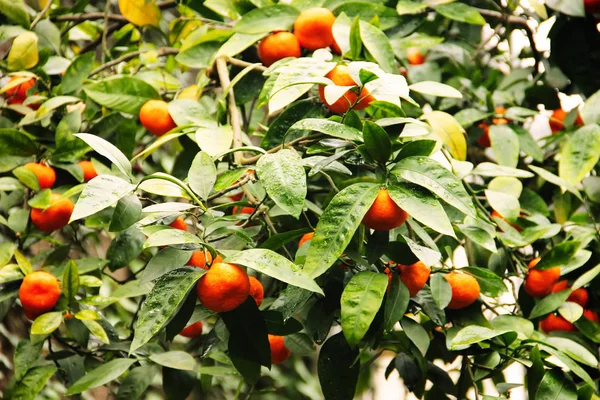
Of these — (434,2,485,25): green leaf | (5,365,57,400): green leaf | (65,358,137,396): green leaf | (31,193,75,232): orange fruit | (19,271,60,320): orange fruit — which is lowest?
(5,365,57,400): green leaf

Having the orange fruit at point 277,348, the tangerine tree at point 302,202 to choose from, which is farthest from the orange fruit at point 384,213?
the orange fruit at point 277,348

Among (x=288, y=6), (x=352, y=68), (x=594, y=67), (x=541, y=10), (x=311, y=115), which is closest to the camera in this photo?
(x=352, y=68)

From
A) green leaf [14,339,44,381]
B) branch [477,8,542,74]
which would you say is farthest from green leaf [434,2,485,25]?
green leaf [14,339,44,381]

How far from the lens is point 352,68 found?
788 millimetres

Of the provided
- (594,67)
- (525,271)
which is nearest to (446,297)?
(525,271)

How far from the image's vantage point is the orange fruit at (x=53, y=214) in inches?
41.5

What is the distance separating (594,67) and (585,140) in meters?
0.30

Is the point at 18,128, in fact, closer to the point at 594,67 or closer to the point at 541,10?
the point at 541,10

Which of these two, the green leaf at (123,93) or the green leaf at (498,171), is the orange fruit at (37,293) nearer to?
the green leaf at (123,93)

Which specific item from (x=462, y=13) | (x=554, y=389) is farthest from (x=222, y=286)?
(x=462, y=13)

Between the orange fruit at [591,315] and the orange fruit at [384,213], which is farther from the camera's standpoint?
the orange fruit at [591,315]

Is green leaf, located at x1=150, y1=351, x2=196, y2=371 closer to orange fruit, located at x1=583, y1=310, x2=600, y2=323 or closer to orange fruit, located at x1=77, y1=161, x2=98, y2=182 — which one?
orange fruit, located at x1=77, y1=161, x2=98, y2=182

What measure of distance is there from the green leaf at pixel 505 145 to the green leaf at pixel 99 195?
2.33ft

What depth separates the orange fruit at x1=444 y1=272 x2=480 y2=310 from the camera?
35.9 inches
